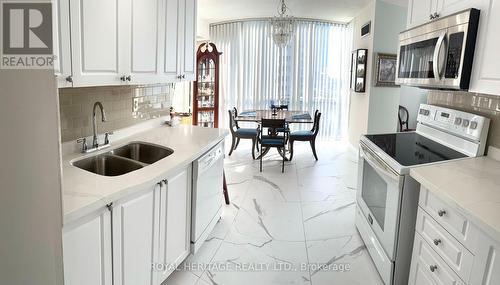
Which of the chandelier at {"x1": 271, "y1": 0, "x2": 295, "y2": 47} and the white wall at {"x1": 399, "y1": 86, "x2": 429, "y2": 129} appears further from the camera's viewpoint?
the white wall at {"x1": 399, "y1": 86, "x2": 429, "y2": 129}

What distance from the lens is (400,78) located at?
279 cm

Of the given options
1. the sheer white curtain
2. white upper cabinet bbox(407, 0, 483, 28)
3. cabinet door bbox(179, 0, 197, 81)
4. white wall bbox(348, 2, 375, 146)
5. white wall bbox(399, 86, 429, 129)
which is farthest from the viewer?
the sheer white curtain

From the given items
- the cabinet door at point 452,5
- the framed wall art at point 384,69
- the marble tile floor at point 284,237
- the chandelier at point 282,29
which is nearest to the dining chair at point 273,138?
the marble tile floor at point 284,237

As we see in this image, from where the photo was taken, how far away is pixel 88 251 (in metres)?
1.47

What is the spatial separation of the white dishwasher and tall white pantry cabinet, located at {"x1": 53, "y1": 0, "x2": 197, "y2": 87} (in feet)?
2.38

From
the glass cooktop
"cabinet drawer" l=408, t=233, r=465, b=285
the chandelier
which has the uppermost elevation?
the chandelier

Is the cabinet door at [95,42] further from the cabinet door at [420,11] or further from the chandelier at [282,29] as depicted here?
the chandelier at [282,29]

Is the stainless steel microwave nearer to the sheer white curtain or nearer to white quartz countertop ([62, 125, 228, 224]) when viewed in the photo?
white quartz countertop ([62, 125, 228, 224])

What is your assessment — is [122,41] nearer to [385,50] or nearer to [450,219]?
[450,219]

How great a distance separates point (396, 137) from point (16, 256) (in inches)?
108

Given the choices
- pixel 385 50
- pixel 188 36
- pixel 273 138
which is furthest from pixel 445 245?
pixel 385 50

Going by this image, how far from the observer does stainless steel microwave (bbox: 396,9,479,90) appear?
75.6 inches

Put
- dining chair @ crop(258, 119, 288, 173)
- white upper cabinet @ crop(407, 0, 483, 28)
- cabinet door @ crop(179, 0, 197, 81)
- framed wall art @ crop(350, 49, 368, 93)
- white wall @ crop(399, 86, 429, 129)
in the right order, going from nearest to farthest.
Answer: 1. white upper cabinet @ crop(407, 0, 483, 28)
2. cabinet door @ crop(179, 0, 197, 81)
3. dining chair @ crop(258, 119, 288, 173)
4. framed wall art @ crop(350, 49, 368, 93)
5. white wall @ crop(399, 86, 429, 129)

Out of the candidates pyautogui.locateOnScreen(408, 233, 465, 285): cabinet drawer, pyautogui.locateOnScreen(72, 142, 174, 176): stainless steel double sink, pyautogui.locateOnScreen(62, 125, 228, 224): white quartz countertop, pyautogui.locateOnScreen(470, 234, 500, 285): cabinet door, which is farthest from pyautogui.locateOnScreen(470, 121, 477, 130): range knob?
pyautogui.locateOnScreen(72, 142, 174, 176): stainless steel double sink
